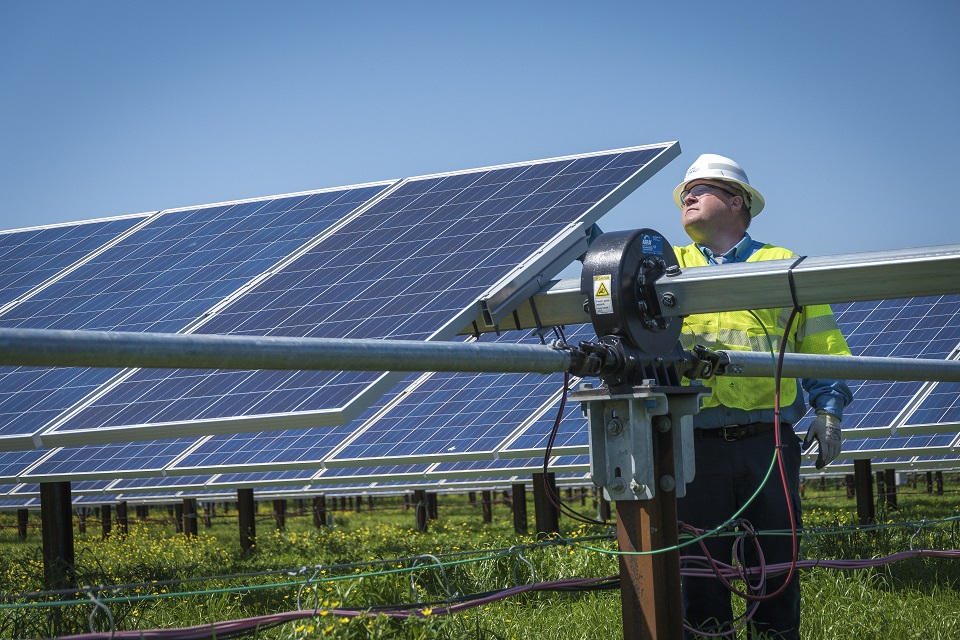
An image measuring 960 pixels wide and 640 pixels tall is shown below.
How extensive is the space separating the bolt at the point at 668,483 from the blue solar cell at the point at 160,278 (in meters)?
5.76

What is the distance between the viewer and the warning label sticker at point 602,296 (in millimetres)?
3186

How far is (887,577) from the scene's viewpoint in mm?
7363

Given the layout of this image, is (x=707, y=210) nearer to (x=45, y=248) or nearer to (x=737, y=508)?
(x=737, y=508)

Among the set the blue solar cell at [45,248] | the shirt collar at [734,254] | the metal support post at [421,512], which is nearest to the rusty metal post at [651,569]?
the shirt collar at [734,254]

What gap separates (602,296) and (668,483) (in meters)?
0.58

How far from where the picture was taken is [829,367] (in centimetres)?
391

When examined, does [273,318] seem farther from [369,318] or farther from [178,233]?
[178,233]

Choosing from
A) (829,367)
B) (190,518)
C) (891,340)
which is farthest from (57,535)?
(190,518)

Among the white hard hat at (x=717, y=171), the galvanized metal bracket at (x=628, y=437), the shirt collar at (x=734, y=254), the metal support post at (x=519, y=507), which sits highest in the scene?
the white hard hat at (x=717, y=171)

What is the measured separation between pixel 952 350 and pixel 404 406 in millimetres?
6825

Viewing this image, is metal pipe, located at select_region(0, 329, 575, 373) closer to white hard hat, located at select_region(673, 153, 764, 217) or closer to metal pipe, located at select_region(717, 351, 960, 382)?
metal pipe, located at select_region(717, 351, 960, 382)

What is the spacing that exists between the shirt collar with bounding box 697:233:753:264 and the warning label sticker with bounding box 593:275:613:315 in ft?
6.89

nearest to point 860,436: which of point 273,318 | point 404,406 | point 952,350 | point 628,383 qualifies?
point 952,350

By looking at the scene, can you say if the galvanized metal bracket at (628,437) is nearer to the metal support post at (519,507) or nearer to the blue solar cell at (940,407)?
the blue solar cell at (940,407)
